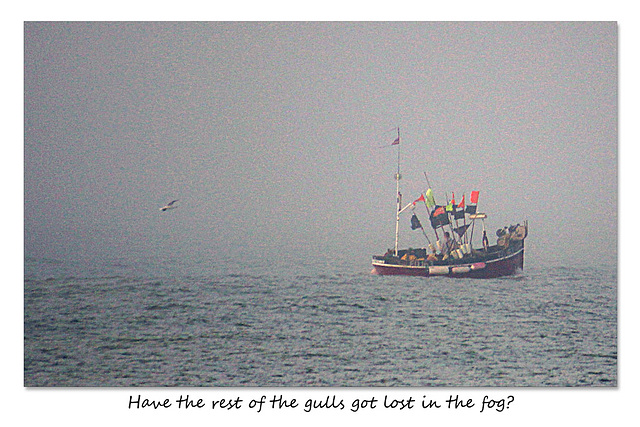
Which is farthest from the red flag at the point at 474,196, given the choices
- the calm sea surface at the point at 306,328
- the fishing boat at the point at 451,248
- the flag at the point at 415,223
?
the calm sea surface at the point at 306,328

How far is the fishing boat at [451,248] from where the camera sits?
13.9 feet

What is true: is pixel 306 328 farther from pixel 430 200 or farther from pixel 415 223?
pixel 430 200

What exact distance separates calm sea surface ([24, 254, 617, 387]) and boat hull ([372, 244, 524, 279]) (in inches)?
2.4

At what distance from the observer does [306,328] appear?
418 centimetres

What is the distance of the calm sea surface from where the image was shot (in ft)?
13.5

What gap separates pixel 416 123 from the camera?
14.1 ft

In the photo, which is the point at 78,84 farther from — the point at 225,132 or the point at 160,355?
the point at 160,355

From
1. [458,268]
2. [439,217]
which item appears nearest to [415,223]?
[439,217]

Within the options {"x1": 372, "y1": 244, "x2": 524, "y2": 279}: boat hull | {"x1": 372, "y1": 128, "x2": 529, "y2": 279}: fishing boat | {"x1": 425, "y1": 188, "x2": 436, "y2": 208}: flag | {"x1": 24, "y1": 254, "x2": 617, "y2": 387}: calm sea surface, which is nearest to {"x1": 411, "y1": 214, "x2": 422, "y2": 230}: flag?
{"x1": 372, "y1": 128, "x2": 529, "y2": 279}: fishing boat

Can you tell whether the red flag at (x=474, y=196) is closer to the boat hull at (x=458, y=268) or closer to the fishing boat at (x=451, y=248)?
the fishing boat at (x=451, y=248)

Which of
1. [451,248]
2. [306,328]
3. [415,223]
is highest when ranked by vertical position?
[415,223]

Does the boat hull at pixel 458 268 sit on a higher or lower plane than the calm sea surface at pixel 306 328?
higher

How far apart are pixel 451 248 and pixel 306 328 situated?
1208mm

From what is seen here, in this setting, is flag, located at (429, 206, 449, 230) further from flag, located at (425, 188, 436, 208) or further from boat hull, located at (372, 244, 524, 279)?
boat hull, located at (372, 244, 524, 279)
